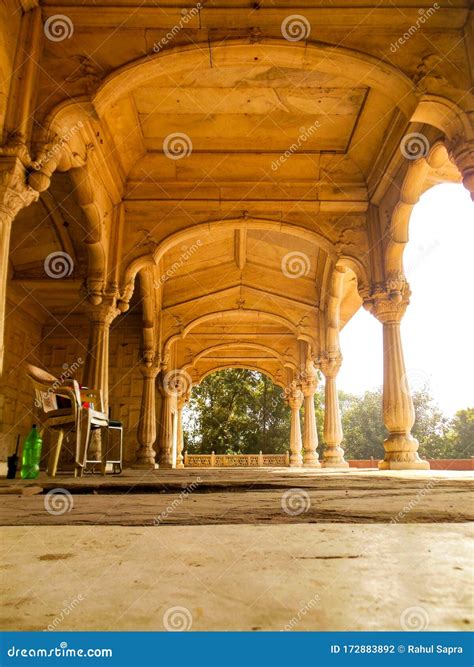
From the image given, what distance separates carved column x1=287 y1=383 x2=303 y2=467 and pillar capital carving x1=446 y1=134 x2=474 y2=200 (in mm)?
12984

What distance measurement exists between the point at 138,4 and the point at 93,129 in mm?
1730

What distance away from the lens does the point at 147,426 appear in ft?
39.3

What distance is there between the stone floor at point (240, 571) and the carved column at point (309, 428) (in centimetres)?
1340

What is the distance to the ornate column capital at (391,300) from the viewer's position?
27.0ft

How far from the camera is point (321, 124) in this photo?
779cm

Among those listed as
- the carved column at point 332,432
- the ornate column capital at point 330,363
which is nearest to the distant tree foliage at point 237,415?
the ornate column capital at point 330,363

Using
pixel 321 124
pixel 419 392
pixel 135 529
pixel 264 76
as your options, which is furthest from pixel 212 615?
pixel 419 392

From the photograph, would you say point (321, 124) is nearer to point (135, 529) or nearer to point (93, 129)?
point (93, 129)

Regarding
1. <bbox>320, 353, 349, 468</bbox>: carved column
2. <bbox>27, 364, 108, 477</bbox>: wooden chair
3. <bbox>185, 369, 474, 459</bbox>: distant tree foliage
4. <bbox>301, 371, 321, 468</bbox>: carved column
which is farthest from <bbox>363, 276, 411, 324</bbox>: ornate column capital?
<bbox>185, 369, 474, 459</bbox>: distant tree foliage

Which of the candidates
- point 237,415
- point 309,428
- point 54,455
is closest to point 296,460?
point 309,428

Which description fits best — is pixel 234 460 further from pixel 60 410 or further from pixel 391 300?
pixel 60 410

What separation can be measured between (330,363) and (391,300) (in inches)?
189

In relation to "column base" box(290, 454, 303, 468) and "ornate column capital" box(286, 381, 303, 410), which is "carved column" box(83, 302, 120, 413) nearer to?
"column base" box(290, 454, 303, 468)

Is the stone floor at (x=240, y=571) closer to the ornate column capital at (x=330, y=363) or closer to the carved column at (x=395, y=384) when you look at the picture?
the carved column at (x=395, y=384)
